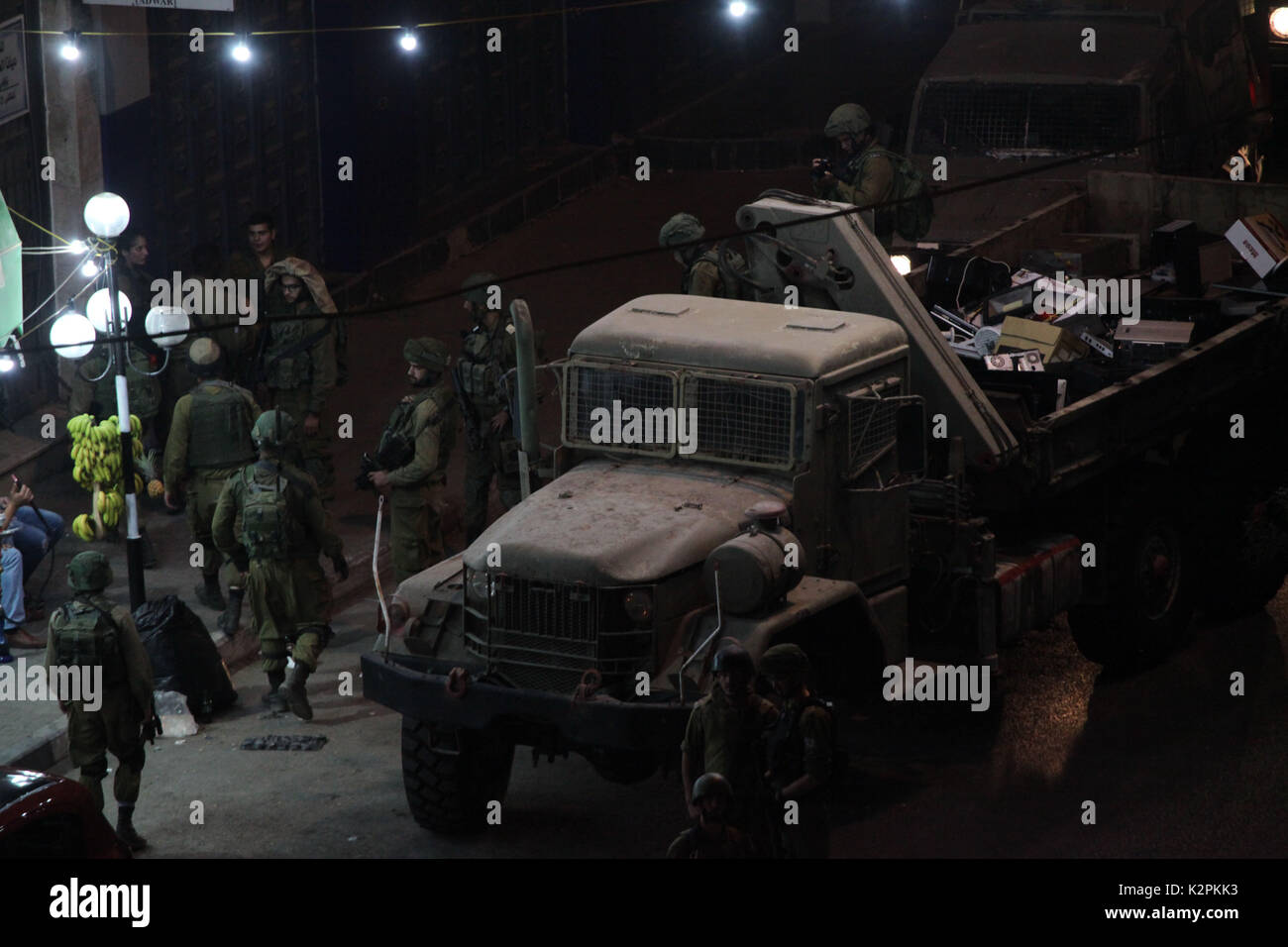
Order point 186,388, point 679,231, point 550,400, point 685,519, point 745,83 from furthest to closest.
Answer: point 745,83, point 550,400, point 186,388, point 679,231, point 685,519

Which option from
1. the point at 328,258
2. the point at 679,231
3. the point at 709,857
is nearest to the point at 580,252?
the point at 328,258

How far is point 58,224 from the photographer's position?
50.8ft

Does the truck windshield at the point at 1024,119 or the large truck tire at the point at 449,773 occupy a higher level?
the truck windshield at the point at 1024,119

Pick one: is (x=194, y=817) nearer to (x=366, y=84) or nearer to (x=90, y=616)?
(x=90, y=616)

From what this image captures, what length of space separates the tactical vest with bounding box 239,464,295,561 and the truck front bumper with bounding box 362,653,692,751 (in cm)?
179

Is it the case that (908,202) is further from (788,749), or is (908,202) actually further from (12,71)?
(788,749)

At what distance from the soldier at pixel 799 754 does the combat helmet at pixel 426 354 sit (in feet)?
14.9

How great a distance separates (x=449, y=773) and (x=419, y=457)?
3.21m

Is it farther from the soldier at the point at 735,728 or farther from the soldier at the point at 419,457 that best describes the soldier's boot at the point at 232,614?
the soldier at the point at 735,728

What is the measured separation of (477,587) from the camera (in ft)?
32.5

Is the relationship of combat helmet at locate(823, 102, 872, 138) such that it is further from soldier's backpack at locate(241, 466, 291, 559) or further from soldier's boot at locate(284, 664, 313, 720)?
soldier's boot at locate(284, 664, 313, 720)

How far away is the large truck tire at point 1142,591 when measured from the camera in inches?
475

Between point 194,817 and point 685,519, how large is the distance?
2.92m

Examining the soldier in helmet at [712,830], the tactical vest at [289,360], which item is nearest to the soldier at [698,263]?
the tactical vest at [289,360]
